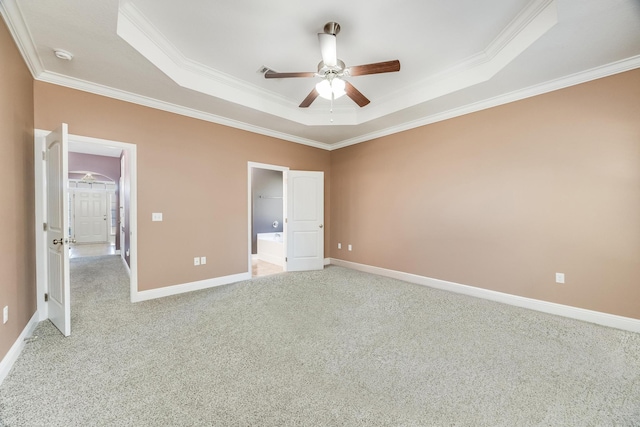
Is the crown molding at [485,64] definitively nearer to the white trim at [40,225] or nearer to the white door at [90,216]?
the white trim at [40,225]

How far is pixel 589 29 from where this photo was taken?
6.97 feet

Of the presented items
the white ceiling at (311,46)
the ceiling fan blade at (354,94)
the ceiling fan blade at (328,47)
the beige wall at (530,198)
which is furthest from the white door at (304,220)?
the ceiling fan blade at (328,47)

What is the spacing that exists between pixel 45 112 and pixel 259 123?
2571 mm

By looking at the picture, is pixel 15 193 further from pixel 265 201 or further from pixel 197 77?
pixel 265 201

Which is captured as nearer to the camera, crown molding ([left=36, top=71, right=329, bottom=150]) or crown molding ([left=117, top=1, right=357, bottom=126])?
crown molding ([left=117, top=1, right=357, bottom=126])

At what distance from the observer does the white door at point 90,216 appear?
846 centimetres

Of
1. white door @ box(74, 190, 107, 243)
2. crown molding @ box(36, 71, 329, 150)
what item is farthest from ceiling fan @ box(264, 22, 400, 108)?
white door @ box(74, 190, 107, 243)

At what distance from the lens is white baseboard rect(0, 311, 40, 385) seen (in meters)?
1.77

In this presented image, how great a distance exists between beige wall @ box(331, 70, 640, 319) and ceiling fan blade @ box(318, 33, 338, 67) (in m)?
2.41

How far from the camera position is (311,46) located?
2.70 meters

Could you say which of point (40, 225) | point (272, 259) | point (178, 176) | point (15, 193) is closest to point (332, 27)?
point (178, 176)

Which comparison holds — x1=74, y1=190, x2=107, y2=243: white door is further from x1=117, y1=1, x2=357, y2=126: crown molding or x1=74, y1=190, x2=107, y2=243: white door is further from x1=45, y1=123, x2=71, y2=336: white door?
x1=117, y1=1, x2=357, y2=126: crown molding

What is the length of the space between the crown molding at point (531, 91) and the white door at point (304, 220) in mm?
1809

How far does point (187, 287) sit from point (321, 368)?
8.79 feet
